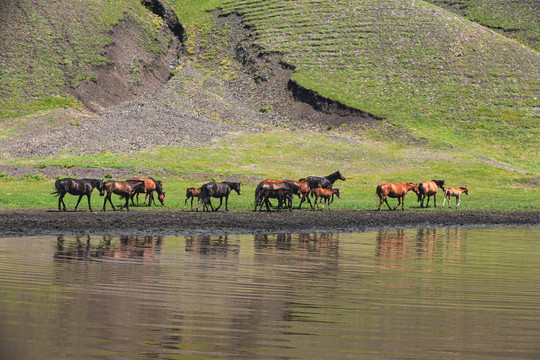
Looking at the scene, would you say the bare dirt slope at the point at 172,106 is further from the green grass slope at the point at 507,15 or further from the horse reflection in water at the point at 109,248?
the green grass slope at the point at 507,15

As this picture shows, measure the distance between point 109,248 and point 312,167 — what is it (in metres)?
46.8

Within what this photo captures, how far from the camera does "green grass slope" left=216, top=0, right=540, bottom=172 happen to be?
8900 cm

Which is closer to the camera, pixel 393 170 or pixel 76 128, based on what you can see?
pixel 393 170

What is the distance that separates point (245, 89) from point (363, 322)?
97127 millimetres

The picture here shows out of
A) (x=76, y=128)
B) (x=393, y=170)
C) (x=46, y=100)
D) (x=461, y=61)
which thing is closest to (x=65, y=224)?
(x=393, y=170)

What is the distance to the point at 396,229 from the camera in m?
33.5

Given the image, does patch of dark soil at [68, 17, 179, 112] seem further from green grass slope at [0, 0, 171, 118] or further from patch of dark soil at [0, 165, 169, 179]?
Result: patch of dark soil at [0, 165, 169, 179]

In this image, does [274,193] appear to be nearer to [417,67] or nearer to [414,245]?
[414,245]

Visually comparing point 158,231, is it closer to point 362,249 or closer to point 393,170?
point 362,249

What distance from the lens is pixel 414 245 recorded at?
87.7 ft

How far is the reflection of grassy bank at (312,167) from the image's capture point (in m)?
48.8

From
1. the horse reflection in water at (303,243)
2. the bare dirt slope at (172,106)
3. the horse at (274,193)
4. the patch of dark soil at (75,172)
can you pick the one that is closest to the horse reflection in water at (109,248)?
the horse reflection in water at (303,243)

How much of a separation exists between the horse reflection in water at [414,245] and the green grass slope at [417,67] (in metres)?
48.3

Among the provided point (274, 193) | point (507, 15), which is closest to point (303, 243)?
point (274, 193)
